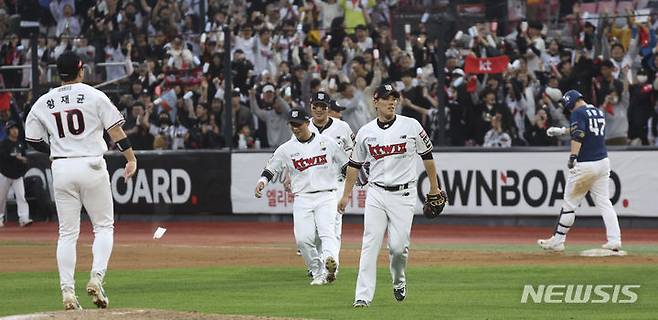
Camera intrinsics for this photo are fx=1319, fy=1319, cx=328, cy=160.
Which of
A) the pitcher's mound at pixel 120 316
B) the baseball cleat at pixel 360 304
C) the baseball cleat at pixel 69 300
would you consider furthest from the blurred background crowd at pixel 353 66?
the pitcher's mound at pixel 120 316

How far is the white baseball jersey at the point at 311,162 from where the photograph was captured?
15453 mm

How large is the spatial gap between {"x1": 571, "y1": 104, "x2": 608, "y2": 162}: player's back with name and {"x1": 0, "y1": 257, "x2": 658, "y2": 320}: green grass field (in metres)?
2.16

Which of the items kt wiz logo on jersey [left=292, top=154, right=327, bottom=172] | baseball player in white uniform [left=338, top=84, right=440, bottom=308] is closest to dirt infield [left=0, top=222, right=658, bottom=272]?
kt wiz logo on jersey [left=292, top=154, right=327, bottom=172]

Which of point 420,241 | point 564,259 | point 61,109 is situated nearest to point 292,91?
point 420,241

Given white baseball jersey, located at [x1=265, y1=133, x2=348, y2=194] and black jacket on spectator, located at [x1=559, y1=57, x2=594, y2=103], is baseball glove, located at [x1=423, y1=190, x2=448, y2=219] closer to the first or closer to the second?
white baseball jersey, located at [x1=265, y1=133, x2=348, y2=194]

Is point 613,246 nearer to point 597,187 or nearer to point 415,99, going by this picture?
point 597,187

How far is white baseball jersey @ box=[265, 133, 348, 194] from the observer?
50.7 ft

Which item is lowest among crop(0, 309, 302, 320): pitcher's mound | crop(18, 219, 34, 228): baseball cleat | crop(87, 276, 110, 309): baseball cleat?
crop(18, 219, 34, 228): baseball cleat

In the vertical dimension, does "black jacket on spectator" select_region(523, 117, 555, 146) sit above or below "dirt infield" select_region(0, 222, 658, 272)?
above

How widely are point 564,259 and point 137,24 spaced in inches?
623

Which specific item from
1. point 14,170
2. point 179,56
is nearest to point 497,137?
point 179,56

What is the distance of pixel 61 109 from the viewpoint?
38.9 ft

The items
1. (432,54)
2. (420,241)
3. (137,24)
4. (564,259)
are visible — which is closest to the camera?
(564,259)

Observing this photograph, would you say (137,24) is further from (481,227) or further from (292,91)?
(481,227)
